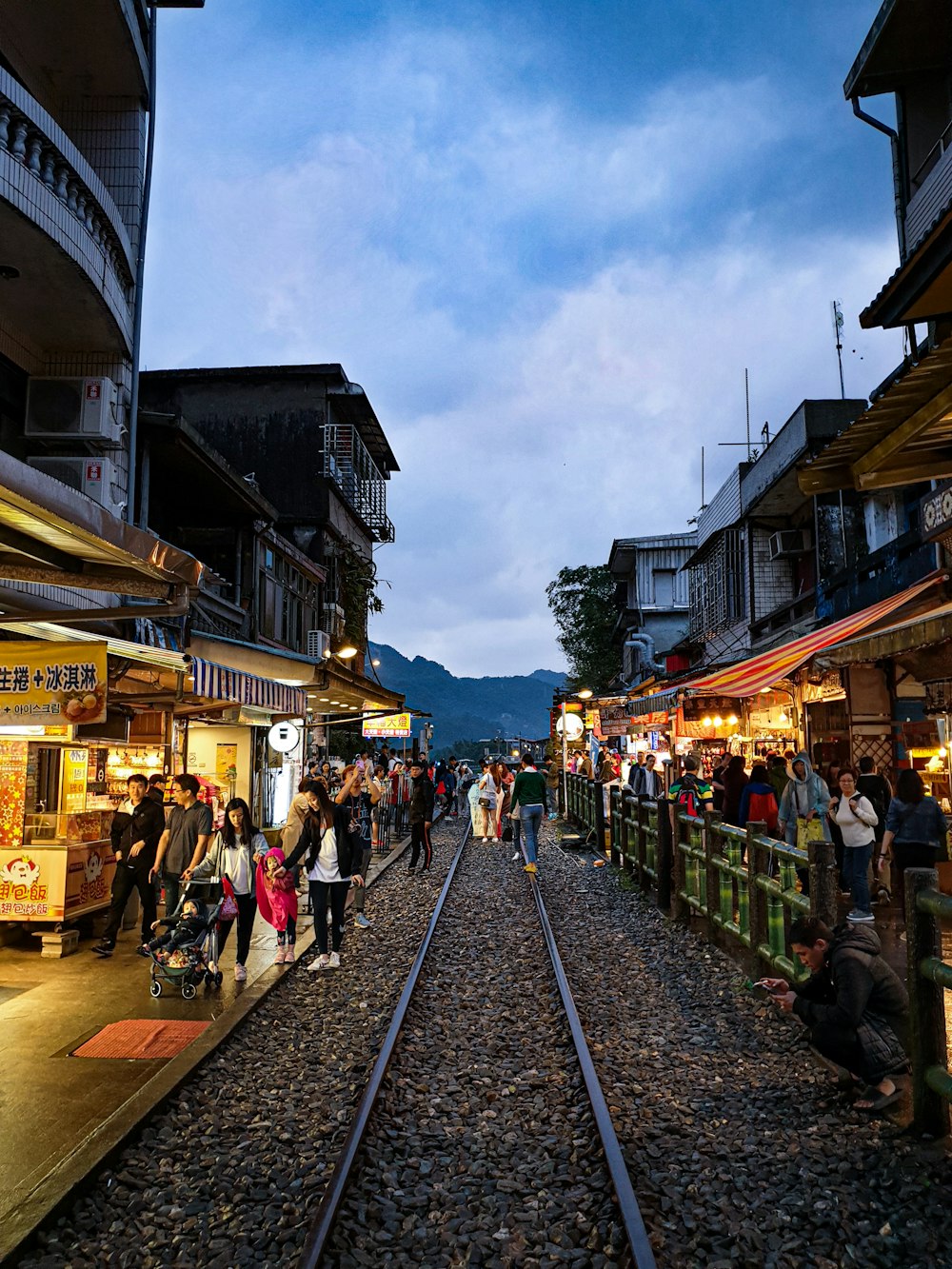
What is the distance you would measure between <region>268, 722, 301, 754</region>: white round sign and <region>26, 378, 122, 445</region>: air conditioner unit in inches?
206

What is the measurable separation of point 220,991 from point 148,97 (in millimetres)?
13111

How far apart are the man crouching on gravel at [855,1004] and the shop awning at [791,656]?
225 inches

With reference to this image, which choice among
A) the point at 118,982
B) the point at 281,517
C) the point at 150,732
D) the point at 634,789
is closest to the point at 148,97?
the point at 150,732

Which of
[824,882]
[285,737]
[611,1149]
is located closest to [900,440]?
[824,882]

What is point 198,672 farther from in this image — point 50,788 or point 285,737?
point 285,737

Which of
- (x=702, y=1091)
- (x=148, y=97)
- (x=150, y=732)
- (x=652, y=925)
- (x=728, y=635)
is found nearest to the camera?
(x=702, y=1091)

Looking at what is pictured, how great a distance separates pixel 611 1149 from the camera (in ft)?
15.7

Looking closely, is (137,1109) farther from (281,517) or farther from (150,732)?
(281,517)

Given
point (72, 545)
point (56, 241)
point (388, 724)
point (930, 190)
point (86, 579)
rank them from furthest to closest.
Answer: point (388, 724)
point (930, 190)
point (56, 241)
point (86, 579)
point (72, 545)

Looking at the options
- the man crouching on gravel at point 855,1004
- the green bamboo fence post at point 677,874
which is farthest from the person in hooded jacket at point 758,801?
the man crouching on gravel at point 855,1004

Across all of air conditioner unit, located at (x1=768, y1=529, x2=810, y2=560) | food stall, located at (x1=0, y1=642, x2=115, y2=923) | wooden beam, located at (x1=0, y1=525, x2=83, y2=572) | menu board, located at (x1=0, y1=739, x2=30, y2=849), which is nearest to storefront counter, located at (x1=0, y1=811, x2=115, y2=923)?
food stall, located at (x1=0, y1=642, x2=115, y2=923)

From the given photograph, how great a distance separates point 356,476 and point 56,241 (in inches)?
917

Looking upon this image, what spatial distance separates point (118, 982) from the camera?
841 cm

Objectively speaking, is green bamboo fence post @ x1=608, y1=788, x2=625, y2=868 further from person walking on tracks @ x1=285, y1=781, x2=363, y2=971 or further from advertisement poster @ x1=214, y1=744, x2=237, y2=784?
person walking on tracks @ x1=285, y1=781, x2=363, y2=971
